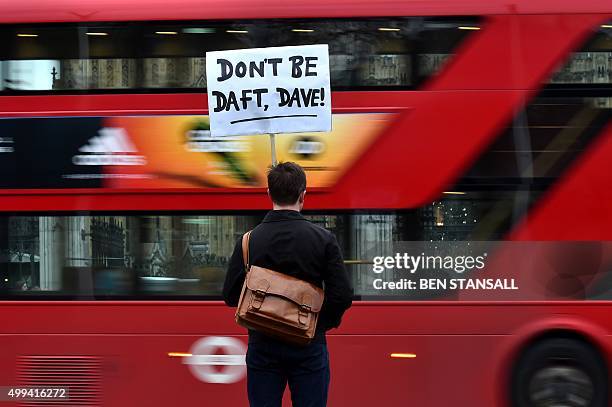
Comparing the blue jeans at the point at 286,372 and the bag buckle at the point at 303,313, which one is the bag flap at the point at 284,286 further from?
the blue jeans at the point at 286,372

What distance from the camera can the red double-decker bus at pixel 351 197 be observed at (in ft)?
21.4

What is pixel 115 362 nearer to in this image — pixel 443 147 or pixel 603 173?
pixel 443 147

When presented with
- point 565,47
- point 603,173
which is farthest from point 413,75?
point 603,173

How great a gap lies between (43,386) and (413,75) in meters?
3.80

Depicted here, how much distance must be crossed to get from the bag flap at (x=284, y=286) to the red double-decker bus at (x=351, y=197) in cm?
269

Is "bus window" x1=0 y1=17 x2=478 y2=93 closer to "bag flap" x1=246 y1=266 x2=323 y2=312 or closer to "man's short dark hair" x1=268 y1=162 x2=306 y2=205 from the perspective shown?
"man's short dark hair" x1=268 y1=162 x2=306 y2=205

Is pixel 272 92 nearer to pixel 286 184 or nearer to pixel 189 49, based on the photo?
pixel 189 49

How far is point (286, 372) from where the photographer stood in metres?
4.01

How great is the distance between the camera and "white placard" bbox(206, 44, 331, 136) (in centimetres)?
616

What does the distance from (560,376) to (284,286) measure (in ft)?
11.7

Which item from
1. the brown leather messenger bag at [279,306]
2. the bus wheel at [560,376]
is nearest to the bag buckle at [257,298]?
the brown leather messenger bag at [279,306]

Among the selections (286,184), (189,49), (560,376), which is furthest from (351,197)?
(286,184)

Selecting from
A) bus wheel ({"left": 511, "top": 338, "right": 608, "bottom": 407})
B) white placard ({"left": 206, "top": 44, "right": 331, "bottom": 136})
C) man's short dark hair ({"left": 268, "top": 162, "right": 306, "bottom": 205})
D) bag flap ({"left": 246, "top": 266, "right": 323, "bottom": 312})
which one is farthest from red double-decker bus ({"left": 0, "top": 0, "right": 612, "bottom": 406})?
bag flap ({"left": 246, "top": 266, "right": 323, "bottom": 312})

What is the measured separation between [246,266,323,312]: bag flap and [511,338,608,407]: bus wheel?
10.5ft
